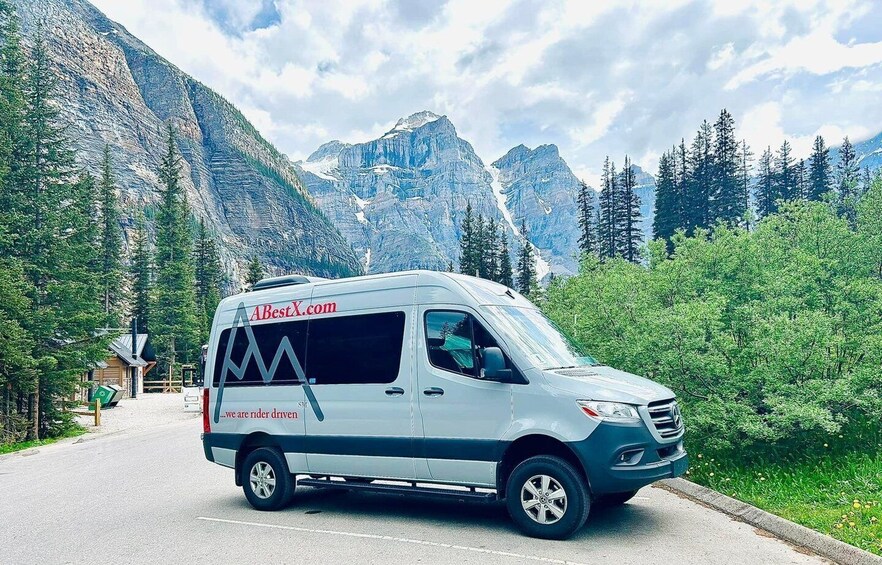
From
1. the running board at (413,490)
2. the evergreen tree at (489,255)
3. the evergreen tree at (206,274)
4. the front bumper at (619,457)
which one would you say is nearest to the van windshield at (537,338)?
the front bumper at (619,457)

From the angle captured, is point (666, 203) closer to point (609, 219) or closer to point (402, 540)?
point (609, 219)

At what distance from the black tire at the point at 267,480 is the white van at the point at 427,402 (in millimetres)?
21

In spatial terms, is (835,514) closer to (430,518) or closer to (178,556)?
(430,518)

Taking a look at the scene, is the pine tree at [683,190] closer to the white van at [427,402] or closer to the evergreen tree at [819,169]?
the evergreen tree at [819,169]

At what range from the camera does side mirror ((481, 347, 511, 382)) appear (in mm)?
6367

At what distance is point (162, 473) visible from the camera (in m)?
12.8

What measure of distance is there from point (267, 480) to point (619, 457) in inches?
189

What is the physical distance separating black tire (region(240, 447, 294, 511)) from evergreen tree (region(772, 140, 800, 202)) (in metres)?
79.0

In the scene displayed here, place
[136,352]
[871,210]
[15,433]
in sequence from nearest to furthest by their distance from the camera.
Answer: [871,210], [15,433], [136,352]

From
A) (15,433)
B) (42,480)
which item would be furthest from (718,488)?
(15,433)

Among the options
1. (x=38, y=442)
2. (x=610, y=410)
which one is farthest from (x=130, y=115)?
(x=610, y=410)

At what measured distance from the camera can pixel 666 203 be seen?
71.4 metres

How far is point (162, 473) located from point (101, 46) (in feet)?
594

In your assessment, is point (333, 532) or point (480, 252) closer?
point (333, 532)
